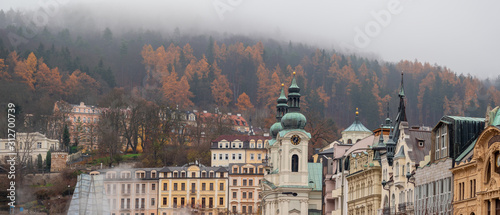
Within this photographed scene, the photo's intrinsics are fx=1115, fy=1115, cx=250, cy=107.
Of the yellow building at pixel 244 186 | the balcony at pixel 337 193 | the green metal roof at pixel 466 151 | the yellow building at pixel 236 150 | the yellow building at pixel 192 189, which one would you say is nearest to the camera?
the green metal roof at pixel 466 151

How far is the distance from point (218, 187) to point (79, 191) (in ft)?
85.3

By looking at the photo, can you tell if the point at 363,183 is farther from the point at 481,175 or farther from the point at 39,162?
the point at 39,162

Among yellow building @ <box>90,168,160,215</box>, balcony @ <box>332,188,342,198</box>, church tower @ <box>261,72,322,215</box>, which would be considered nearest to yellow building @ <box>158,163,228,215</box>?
yellow building @ <box>90,168,160,215</box>

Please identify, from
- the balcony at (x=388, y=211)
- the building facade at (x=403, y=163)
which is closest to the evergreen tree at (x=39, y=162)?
the building facade at (x=403, y=163)

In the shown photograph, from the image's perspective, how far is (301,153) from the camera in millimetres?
126062

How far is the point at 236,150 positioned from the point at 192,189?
19.2 metres

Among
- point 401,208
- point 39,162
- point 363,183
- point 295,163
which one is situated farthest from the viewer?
point 39,162

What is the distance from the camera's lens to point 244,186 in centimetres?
16250

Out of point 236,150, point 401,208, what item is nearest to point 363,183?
point 401,208

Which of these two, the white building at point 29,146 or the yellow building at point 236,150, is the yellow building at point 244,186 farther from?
the white building at point 29,146

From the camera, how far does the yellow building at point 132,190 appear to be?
158 metres

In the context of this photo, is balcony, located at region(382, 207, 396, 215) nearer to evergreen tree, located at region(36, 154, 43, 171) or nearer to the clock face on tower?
the clock face on tower

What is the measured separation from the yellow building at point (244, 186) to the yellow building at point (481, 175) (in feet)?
311

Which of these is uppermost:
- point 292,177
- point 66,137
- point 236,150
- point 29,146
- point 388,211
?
point 66,137
